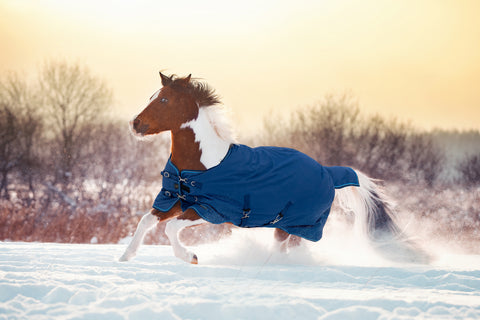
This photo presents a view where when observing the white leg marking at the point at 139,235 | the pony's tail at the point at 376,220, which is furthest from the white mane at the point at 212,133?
the pony's tail at the point at 376,220

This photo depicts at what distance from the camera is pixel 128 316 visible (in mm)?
2424

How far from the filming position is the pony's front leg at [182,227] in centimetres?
377

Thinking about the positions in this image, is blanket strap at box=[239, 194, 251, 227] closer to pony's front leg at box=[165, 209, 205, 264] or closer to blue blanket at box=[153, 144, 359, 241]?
blue blanket at box=[153, 144, 359, 241]

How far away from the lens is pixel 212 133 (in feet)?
12.8

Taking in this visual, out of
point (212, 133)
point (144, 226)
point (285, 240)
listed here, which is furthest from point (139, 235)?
point (285, 240)

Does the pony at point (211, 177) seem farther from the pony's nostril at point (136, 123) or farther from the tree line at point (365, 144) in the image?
the tree line at point (365, 144)

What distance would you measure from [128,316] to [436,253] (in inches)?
128

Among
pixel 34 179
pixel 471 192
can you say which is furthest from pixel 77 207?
pixel 471 192

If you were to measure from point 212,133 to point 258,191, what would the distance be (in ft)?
2.10

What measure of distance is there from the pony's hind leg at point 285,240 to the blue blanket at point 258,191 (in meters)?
0.21

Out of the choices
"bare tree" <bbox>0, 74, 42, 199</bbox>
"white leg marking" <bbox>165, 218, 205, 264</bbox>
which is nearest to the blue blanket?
"white leg marking" <bbox>165, 218, 205, 264</bbox>

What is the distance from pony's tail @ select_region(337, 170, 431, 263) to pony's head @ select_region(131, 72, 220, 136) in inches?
72.1

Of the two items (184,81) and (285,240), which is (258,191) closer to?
(285,240)

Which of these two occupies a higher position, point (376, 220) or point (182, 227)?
point (376, 220)
